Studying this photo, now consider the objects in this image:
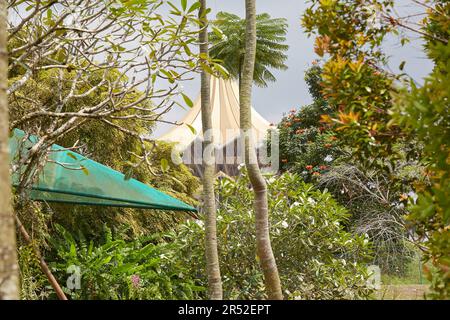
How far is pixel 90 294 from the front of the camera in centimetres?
660

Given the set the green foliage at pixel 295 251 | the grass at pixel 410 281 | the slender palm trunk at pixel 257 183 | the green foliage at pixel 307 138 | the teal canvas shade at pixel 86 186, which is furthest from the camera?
the green foliage at pixel 307 138

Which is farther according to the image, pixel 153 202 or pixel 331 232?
pixel 331 232

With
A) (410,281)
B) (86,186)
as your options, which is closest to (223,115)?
(410,281)

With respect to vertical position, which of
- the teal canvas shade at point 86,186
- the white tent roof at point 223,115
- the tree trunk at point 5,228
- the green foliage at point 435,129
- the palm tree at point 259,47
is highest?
the palm tree at point 259,47

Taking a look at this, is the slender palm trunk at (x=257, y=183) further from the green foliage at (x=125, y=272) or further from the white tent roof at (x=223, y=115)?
the white tent roof at (x=223, y=115)

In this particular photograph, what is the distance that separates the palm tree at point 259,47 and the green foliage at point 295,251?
15.9 m

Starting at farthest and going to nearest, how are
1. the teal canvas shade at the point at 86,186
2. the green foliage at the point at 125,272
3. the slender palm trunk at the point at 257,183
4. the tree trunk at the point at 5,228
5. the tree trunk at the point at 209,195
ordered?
the green foliage at the point at 125,272 → the tree trunk at the point at 209,195 → the teal canvas shade at the point at 86,186 → the slender palm trunk at the point at 257,183 → the tree trunk at the point at 5,228

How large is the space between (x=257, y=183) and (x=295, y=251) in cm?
214

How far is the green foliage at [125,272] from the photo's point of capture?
6625mm

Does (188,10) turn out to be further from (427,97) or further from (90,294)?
(90,294)

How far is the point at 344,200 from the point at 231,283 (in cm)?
767

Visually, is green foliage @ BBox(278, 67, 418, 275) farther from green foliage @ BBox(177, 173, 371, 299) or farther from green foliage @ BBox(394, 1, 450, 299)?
green foliage @ BBox(394, 1, 450, 299)

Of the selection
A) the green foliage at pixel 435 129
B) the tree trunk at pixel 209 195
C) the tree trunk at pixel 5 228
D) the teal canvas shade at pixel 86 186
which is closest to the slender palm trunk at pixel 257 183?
the tree trunk at pixel 209 195
